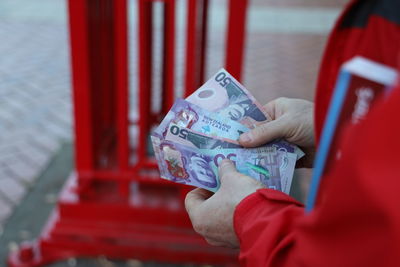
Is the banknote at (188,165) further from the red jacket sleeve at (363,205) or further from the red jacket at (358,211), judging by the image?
the red jacket sleeve at (363,205)

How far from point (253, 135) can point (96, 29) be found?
1499 millimetres

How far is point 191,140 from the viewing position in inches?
57.8

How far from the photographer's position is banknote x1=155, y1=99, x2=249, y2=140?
58.6 inches

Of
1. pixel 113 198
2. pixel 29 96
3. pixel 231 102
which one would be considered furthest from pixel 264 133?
pixel 29 96

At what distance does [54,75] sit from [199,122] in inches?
165

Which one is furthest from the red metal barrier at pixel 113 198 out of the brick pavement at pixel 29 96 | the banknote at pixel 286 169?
the banknote at pixel 286 169

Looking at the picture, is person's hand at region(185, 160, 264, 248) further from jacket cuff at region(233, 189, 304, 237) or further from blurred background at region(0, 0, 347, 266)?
blurred background at region(0, 0, 347, 266)

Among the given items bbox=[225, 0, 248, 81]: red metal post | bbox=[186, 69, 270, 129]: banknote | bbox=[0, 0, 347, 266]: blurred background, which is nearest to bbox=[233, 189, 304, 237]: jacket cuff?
bbox=[186, 69, 270, 129]: banknote

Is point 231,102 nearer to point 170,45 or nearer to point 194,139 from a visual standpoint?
point 194,139

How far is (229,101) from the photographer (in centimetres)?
158

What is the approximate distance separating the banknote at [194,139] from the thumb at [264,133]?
0.11 ft

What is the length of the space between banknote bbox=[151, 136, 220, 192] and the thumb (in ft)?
0.37

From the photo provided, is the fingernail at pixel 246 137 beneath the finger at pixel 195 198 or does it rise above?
above

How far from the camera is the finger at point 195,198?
1437 mm
